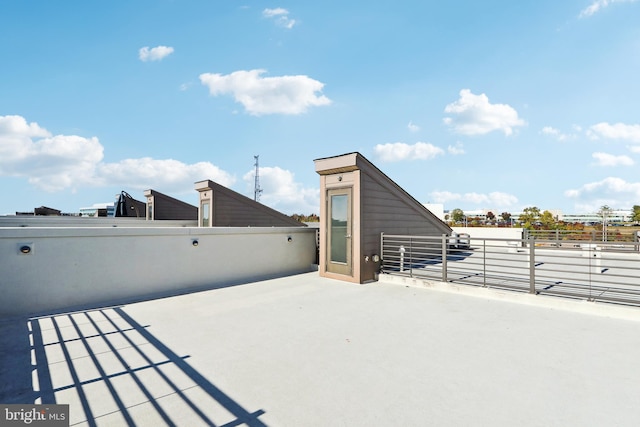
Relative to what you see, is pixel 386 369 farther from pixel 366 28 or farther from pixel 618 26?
pixel 618 26

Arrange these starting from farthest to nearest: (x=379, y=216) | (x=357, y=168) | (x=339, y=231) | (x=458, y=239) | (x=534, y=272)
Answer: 1. (x=379, y=216)
2. (x=339, y=231)
3. (x=357, y=168)
4. (x=458, y=239)
5. (x=534, y=272)

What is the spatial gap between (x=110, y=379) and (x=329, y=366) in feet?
6.77

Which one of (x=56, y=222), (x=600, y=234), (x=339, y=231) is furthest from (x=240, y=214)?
(x=600, y=234)

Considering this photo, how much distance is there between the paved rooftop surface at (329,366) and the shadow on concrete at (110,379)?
2 cm

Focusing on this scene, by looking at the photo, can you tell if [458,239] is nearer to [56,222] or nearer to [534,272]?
[534,272]

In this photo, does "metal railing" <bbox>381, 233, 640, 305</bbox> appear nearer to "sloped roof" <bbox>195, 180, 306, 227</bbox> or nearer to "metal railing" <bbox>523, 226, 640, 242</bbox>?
"metal railing" <bbox>523, 226, 640, 242</bbox>

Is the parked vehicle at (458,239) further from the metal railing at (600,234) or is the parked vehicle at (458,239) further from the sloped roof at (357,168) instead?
the metal railing at (600,234)

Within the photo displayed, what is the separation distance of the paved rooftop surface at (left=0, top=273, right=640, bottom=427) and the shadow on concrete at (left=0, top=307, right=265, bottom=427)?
0.05 ft

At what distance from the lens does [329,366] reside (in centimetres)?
298

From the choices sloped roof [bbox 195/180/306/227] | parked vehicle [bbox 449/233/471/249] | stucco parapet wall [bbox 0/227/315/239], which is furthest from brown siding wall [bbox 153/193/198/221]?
parked vehicle [bbox 449/233/471/249]

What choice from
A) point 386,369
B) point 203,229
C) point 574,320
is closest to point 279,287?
point 203,229

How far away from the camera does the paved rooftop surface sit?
2.25 m

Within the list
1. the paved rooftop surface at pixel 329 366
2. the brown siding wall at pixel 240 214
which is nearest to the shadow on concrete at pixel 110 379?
the paved rooftop surface at pixel 329 366

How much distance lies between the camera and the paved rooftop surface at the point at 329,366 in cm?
225
